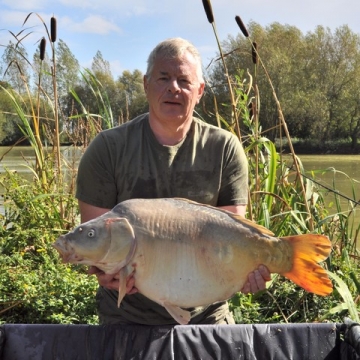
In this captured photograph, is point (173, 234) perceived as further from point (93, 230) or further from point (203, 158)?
point (203, 158)

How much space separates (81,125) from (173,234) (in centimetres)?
283

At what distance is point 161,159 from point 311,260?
0.67 meters

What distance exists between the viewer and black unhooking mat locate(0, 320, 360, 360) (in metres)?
2.04

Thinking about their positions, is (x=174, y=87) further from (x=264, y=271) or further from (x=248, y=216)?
(x=248, y=216)

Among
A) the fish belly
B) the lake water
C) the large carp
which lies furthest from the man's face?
the lake water

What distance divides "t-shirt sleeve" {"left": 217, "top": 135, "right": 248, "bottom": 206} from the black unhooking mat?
18.9 inches

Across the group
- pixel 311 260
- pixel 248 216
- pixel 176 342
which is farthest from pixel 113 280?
pixel 248 216

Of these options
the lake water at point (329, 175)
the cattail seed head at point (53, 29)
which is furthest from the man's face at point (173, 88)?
the cattail seed head at point (53, 29)

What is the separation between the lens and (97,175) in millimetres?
2051

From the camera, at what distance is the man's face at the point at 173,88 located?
2.01 metres

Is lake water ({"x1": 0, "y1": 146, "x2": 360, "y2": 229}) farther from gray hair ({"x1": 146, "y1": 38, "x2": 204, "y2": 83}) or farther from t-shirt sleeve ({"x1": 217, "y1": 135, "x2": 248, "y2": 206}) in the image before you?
gray hair ({"x1": 146, "y1": 38, "x2": 204, "y2": 83})

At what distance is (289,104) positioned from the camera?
3092 cm

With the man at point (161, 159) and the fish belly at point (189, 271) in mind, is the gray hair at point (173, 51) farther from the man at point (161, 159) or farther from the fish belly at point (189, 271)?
the fish belly at point (189, 271)

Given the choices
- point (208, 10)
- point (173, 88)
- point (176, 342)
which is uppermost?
point (208, 10)
